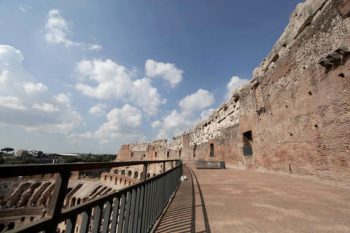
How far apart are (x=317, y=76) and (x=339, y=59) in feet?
4.11

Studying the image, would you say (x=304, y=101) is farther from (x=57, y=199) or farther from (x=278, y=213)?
(x=57, y=199)

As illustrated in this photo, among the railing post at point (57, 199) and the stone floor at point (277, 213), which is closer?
the railing post at point (57, 199)

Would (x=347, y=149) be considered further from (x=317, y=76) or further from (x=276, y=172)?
(x=276, y=172)

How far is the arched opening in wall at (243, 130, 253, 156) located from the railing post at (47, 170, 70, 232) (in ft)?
55.3

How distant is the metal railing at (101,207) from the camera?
122 cm

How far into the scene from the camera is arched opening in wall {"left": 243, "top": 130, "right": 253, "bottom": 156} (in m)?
16.7

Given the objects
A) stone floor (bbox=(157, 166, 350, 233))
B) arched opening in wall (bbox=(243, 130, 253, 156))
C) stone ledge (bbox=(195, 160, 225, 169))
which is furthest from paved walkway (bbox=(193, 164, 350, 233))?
stone ledge (bbox=(195, 160, 225, 169))

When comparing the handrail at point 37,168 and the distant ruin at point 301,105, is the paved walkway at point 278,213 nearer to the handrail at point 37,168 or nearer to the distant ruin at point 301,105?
the distant ruin at point 301,105

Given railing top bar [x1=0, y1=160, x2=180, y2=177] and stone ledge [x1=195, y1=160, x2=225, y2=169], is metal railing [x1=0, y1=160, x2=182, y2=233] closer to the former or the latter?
railing top bar [x1=0, y1=160, x2=180, y2=177]

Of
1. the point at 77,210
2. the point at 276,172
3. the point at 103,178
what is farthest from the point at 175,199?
the point at 103,178

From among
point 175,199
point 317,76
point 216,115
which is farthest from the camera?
point 216,115

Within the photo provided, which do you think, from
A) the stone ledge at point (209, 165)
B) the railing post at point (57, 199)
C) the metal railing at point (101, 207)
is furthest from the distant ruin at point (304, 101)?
the railing post at point (57, 199)

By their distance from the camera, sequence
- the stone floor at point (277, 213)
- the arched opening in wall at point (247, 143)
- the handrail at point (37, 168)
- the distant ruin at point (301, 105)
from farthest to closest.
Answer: the arched opening in wall at point (247, 143)
the distant ruin at point (301, 105)
the stone floor at point (277, 213)
the handrail at point (37, 168)

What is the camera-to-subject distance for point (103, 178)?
4150 centimetres
